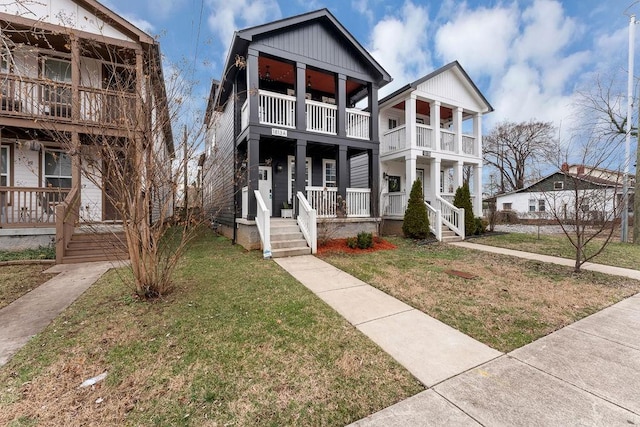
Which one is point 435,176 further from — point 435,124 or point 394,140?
point 394,140

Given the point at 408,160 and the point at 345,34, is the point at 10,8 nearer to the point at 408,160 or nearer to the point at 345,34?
the point at 345,34

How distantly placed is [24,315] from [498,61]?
21306mm

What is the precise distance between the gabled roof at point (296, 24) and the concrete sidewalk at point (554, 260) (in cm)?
744

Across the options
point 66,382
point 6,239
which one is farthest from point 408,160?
point 6,239

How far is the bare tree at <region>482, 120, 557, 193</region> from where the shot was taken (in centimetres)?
3266

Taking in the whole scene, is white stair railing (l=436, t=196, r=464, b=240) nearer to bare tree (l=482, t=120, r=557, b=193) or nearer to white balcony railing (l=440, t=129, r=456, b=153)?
white balcony railing (l=440, t=129, r=456, b=153)

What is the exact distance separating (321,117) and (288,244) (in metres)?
5.13

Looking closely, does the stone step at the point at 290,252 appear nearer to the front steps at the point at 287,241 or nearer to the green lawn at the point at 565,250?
the front steps at the point at 287,241

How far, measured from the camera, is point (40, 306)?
13.2 ft

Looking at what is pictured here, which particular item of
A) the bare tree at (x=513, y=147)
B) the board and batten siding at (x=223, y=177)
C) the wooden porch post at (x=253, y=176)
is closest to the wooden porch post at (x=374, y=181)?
the wooden porch post at (x=253, y=176)

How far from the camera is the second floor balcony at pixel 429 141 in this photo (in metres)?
12.4

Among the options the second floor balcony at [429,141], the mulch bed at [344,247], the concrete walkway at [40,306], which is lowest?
the concrete walkway at [40,306]

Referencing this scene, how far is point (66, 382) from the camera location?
7.63 ft

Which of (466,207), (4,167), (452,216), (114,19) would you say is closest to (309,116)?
(114,19)
